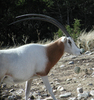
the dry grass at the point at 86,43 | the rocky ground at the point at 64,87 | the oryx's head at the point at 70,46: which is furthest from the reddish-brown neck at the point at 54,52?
the dry grass at the point at 86,43

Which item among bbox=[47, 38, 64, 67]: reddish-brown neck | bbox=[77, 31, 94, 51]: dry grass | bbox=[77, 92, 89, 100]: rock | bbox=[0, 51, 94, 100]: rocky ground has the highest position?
bbox=[77, 31, 94, 51]: dry grass

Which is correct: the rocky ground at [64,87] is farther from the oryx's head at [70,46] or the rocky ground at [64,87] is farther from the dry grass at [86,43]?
the dry grass at [86,43]

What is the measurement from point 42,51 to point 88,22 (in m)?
12.8

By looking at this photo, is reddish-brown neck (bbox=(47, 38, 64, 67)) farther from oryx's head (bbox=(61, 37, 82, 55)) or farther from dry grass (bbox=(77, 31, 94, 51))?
dry grass (bbox=(77, 31, 94, 51))

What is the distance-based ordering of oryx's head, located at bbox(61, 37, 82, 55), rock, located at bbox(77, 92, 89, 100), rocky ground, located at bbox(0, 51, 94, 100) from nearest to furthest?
oryx's head, located at bbox(61, 37, 82, 55) < rock, located at bbox(77, 92, 89, 100) < rocky ground, located at bbox(0, 51, 94, 100)

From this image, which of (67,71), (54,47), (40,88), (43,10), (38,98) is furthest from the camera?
(43,10)

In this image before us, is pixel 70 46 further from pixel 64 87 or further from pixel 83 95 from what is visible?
pixel 64 87

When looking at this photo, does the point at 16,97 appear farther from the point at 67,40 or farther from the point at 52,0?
the point at 52,0

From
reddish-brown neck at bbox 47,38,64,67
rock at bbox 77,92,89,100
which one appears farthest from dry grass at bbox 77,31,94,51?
reddish-brown neck at bbox 47,38,64,67

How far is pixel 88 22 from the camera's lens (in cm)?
1505

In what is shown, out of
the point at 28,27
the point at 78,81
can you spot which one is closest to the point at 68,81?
the point at 78,81

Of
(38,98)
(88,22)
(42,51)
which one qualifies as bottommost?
(38,98)

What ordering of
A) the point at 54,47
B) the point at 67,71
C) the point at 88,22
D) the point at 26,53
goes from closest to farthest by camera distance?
1. the point at 26,53
2. the point at 54,47
3. the point at 67,71
4. the point at 88,22

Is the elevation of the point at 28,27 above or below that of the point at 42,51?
above
